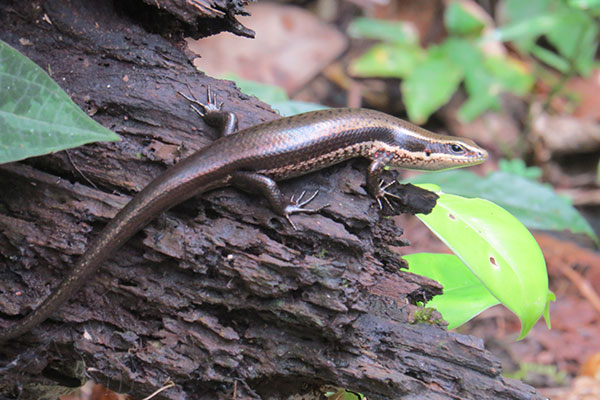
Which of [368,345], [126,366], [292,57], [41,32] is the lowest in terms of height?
[126,366]

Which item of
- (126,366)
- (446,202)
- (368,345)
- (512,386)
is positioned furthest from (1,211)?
(512,386)

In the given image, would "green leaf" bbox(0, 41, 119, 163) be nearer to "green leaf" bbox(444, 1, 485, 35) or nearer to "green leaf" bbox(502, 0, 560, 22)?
"green leaf" bbox(444, 1, 485, 35)

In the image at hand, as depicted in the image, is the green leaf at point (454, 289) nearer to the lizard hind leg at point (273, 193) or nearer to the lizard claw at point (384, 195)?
the lizard claw at point (384, 195)

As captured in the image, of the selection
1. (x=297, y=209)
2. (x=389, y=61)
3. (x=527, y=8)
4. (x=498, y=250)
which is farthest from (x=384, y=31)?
(x=297, y=209)

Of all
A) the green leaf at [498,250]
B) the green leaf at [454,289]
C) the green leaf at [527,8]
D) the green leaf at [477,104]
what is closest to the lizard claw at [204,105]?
the green leaf at [498,250]

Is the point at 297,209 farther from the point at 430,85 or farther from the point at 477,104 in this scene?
the point at 477,104

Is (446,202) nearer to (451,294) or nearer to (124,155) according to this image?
(451,294)
